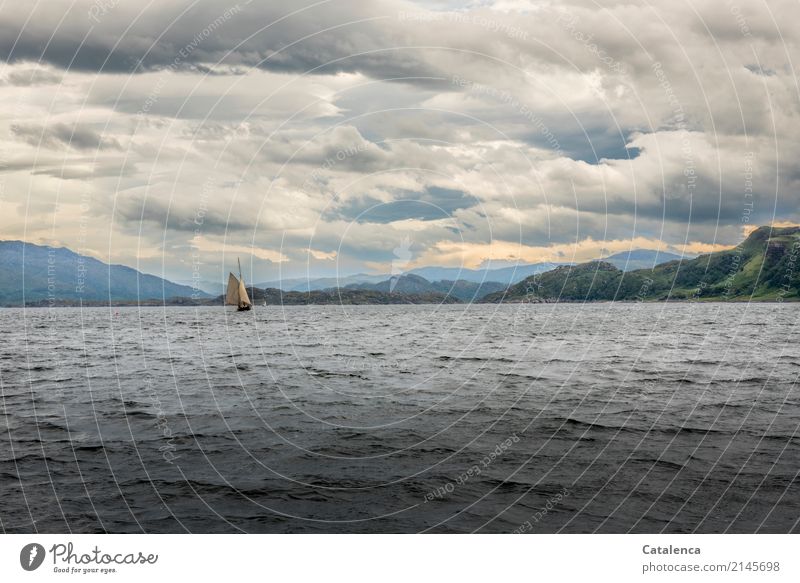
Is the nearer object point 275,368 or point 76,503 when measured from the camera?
point 76,503

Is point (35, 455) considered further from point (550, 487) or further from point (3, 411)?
point (550, 487)

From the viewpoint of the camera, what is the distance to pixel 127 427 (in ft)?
92.8

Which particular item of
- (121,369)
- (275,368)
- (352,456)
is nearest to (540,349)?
(275,368)

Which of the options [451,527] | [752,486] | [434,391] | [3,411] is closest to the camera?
[451,527]

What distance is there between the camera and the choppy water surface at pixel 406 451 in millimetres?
17094

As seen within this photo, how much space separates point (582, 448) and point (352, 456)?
8.96 metres
